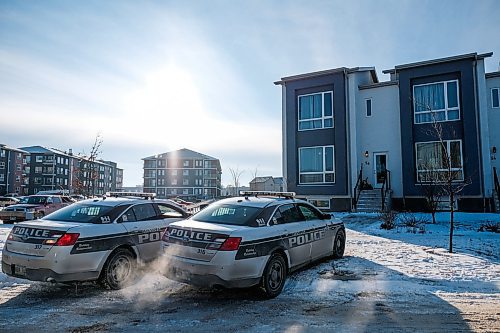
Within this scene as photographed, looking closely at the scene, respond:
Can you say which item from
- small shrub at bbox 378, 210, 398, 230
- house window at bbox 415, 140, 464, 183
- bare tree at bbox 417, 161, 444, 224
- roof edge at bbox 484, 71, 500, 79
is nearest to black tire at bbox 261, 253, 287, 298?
small shrub at bbox 378, 210, 398, 230

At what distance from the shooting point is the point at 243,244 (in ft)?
17.6

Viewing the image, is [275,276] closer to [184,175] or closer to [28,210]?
[28,210]

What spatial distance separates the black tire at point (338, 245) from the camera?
830 centimetres

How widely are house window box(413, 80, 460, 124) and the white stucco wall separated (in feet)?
3.72

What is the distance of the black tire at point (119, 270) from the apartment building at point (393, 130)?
14908mm

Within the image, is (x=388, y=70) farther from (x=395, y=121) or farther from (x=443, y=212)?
(x=443, y=212)

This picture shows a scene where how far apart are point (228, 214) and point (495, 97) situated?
17.9 meters

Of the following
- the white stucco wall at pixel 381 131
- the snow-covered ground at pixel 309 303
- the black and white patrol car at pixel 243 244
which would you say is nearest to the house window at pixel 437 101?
the white stucco wall at pixel 381 131

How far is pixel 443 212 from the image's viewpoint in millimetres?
17344

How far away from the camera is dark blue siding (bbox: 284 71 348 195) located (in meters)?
20.0

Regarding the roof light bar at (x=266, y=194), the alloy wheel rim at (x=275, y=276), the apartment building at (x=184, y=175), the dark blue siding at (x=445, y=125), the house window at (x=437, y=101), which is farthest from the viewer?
the apartment building at (x=184, y=175)

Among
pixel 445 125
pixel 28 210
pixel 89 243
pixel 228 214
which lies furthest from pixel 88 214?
pixel 445 125

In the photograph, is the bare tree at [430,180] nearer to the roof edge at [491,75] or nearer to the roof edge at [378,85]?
the roof edge at [378,85]

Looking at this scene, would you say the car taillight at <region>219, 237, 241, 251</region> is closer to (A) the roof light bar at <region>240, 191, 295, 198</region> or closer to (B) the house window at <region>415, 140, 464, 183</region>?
(A) the roof light bar at <region>240, 191, 295, 198</region>
